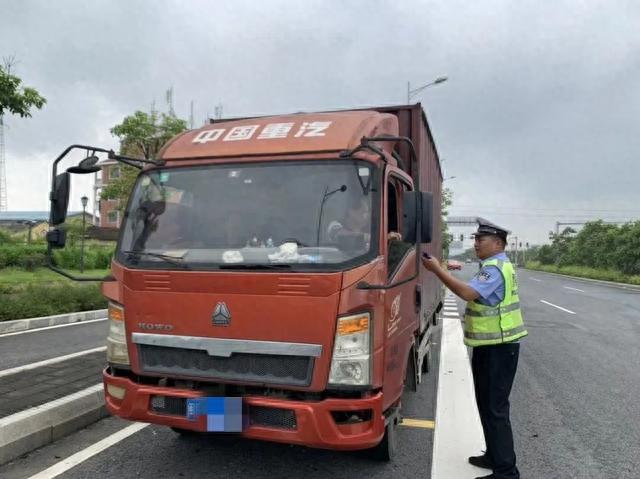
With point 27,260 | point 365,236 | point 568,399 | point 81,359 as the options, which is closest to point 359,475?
point 365,236

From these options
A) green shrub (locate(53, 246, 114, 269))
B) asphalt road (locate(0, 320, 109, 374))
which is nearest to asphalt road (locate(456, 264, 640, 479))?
asphalt road (locate(0, 320, 109, 374))

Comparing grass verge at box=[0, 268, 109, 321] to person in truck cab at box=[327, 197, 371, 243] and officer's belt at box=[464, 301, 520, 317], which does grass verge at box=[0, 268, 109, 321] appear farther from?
officer's belt at box=[464, 301, 520, 317]

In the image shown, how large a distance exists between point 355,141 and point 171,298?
1514 mm

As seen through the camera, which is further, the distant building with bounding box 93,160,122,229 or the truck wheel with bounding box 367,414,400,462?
the distant building with bounding box 93,160,122,229

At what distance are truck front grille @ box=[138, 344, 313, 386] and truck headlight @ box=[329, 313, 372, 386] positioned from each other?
0.15 meters

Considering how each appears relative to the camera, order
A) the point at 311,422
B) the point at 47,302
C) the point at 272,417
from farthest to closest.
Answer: the point at 47,302 → the point at 272,417 → the point at 311,422

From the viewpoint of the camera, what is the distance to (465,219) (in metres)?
60.2

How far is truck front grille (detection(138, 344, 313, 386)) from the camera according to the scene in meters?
2.89

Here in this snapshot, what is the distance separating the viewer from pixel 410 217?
3.23m

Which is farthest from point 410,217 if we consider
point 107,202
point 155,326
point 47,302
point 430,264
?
point 107,202

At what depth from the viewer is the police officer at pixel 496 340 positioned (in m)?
3.36

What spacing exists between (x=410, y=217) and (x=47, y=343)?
21.5ft

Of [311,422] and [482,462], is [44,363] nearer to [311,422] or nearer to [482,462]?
[311,422]

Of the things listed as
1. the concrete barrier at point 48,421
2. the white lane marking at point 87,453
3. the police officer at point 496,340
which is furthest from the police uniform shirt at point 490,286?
the concrete barrier at point 48,421
